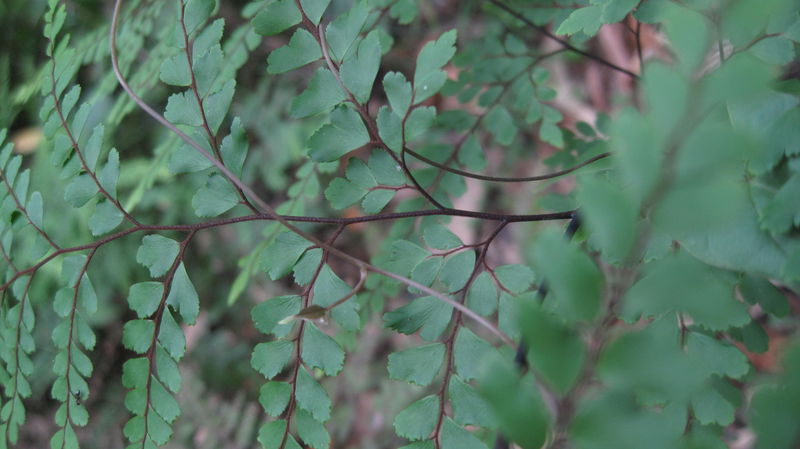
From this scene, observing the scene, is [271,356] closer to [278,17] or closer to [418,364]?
[418,364]

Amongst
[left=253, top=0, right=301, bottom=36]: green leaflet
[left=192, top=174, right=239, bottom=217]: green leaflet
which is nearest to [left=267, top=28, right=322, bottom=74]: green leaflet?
[left=253, top=0, right=301, bottom=36]: green leaflet

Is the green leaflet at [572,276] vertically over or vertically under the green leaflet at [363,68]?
over

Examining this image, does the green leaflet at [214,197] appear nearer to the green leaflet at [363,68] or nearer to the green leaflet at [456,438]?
the green leaflet at [363,68]

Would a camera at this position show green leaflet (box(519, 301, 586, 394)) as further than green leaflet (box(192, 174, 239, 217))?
No

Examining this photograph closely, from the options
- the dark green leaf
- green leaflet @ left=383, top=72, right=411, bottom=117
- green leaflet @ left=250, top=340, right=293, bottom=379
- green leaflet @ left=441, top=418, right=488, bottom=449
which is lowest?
green leaflet @ left=441, top=418, right=488, bottom=449

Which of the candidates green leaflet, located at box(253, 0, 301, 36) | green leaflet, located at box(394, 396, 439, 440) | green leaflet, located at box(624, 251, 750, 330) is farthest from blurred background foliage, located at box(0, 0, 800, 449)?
green leaflet, located at box(253, 0, 301, 36)

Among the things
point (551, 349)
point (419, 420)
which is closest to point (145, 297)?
point (419, 420)

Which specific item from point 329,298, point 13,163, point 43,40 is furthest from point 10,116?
point 43,40

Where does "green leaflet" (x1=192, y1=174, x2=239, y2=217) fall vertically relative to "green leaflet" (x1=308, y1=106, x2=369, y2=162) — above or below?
below

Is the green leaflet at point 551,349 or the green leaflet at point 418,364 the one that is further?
the green leaflet at point 418,364

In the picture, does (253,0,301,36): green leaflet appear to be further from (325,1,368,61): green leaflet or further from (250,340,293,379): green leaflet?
(250,340,293,379): green leaflet

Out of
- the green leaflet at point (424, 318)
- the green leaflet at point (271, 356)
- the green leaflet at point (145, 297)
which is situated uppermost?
the green leaflet at point (145, 297)

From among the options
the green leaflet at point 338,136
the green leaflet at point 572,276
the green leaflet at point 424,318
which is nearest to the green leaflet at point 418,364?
the green leaflet at point 424,318

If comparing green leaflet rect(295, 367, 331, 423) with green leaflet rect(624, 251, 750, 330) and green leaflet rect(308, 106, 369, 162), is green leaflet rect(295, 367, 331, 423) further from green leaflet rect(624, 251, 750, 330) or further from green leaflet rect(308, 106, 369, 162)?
green leaflet rect(624, 251, 750, 330)
